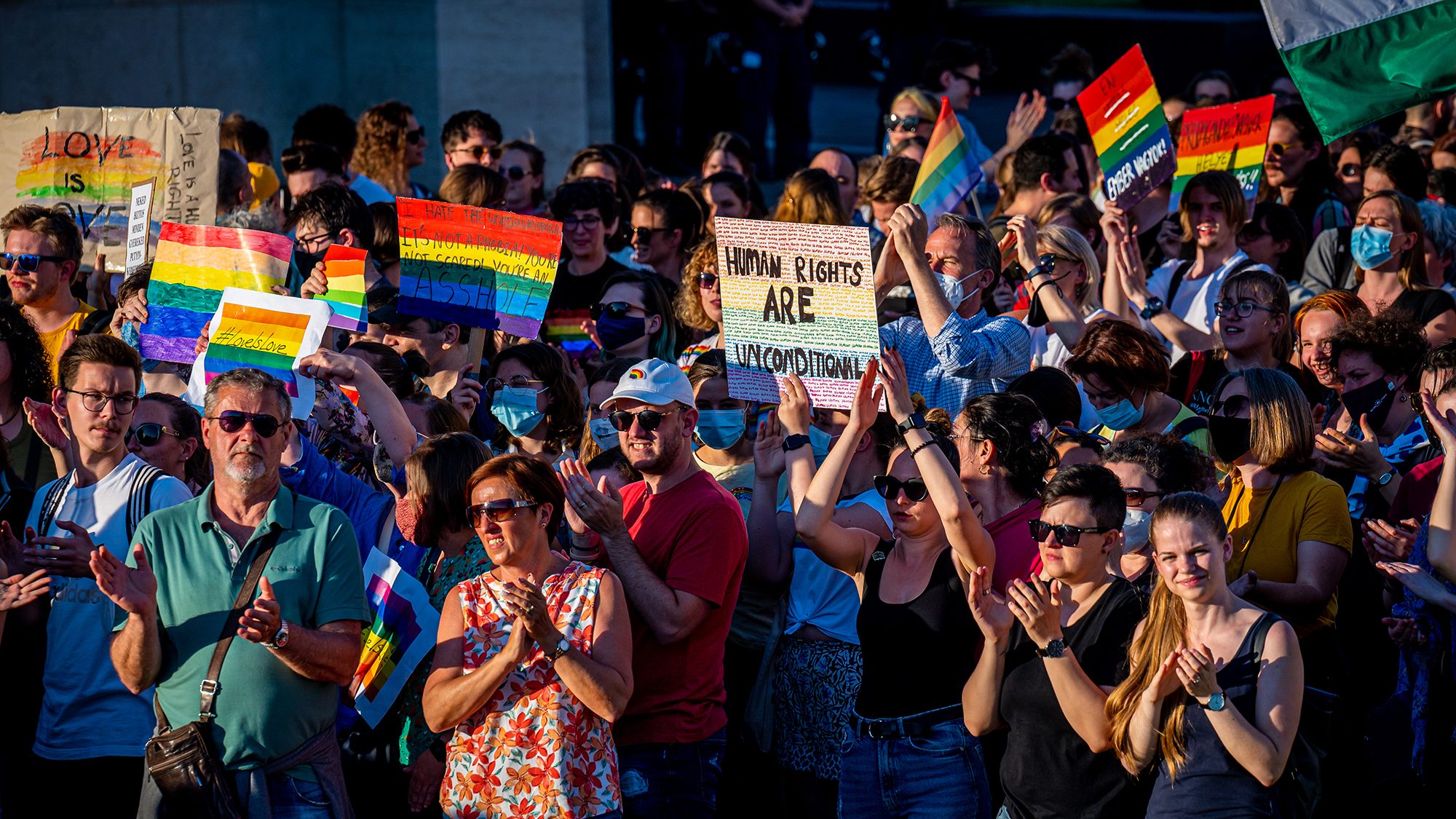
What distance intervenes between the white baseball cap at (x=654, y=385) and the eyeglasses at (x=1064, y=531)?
1238 millimetres

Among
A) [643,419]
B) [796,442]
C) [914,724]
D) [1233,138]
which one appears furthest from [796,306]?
[1233,138]

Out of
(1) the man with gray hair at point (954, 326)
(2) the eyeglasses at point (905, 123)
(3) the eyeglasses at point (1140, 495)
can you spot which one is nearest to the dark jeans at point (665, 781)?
(3) the eyeglasses at point (1140, 495)

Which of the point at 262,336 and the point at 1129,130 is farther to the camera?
the point at 1129,130

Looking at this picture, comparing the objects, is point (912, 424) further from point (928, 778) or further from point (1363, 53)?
point (1363, 53)

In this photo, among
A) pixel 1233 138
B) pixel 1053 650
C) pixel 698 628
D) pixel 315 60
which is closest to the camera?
pixel 1053 650

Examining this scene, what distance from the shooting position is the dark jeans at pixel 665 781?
5.34 m

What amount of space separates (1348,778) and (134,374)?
434cm

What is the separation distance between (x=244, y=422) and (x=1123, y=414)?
3119 mm

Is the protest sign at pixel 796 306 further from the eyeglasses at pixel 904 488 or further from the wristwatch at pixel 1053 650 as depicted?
the wristwatch at pixel 1053 650

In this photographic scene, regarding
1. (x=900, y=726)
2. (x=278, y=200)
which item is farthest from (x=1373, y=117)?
(x=278, y=200)

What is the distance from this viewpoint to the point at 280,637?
4891 mm

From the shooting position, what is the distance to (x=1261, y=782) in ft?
15.4

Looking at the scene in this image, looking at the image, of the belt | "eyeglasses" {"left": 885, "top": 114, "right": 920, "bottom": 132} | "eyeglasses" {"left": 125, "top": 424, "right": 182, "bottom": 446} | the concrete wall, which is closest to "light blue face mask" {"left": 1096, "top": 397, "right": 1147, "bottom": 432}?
the belt

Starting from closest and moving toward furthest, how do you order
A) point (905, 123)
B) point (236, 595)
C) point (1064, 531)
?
point (1064, 531), point (236, 595), point (905, 123)
